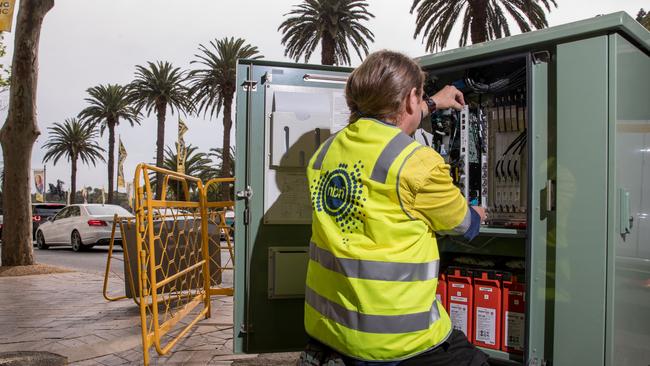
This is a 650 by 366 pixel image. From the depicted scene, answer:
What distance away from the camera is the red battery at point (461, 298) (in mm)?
3334

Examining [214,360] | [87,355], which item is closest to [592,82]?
[214,360]

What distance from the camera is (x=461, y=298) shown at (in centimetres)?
337

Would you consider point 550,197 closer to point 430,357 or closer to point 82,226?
point 430,357

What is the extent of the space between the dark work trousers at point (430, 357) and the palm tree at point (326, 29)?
23303mm

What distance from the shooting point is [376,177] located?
6.09ft

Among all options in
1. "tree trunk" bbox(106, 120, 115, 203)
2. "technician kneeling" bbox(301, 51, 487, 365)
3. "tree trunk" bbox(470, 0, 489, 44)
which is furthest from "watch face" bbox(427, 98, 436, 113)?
"tree trunk" bbox(106, 120, 115, 203)

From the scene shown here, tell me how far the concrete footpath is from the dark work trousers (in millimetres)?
2906

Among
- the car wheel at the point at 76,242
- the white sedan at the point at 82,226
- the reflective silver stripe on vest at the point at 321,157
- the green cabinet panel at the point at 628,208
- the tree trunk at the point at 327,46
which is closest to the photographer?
the reflective silver stripe on vest at the point at 321,157

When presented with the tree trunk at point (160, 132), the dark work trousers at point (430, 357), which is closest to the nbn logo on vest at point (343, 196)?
the dark work trousers at point (430, 357)

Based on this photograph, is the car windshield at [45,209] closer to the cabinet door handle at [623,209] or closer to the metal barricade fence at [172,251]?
the metal barricade fence at [172,251]

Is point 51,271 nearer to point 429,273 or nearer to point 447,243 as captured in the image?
point 447,243

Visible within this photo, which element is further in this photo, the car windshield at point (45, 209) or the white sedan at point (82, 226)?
the car windshield at point (45, 209)

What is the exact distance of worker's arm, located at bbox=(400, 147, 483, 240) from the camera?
1.85m

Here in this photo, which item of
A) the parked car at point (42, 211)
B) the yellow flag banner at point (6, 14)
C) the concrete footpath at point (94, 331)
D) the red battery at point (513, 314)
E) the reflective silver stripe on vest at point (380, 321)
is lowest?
the concrete footpath at point (94, 331)
